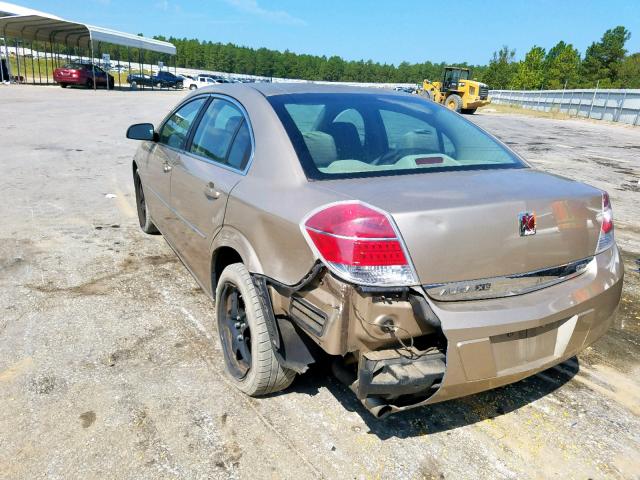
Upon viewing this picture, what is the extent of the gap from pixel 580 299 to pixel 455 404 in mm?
892

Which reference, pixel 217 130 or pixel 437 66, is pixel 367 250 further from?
pixel 437 66

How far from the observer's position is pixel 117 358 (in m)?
3.05

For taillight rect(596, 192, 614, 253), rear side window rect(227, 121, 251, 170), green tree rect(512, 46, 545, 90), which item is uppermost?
green tree rect(512, 46, 545, 90)

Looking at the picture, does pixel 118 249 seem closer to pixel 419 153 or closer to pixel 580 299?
pixel 419 153

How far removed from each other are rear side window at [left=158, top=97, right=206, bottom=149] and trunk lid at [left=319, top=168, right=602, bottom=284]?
1.87m

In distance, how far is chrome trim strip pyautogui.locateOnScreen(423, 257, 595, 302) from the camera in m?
2.02

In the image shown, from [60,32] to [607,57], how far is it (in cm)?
7236

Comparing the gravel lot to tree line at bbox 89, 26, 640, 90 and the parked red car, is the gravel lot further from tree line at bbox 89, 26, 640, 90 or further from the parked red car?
tree line at bbox 89, 26, 640, 90

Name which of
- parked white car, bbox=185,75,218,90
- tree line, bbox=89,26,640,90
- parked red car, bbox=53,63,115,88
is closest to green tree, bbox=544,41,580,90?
tree line, bbox=89,26,640,90

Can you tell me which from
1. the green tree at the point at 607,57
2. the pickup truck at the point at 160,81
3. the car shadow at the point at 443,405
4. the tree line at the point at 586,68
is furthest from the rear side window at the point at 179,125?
the green tree at the point at 607,57

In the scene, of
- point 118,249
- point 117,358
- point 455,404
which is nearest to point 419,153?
point 455,404

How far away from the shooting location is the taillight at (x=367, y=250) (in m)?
1.92

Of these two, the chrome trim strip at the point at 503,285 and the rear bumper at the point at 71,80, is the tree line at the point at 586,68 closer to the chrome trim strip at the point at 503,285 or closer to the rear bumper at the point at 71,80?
the rear bumper at the point at 71,80

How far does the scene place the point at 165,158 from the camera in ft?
13.1
